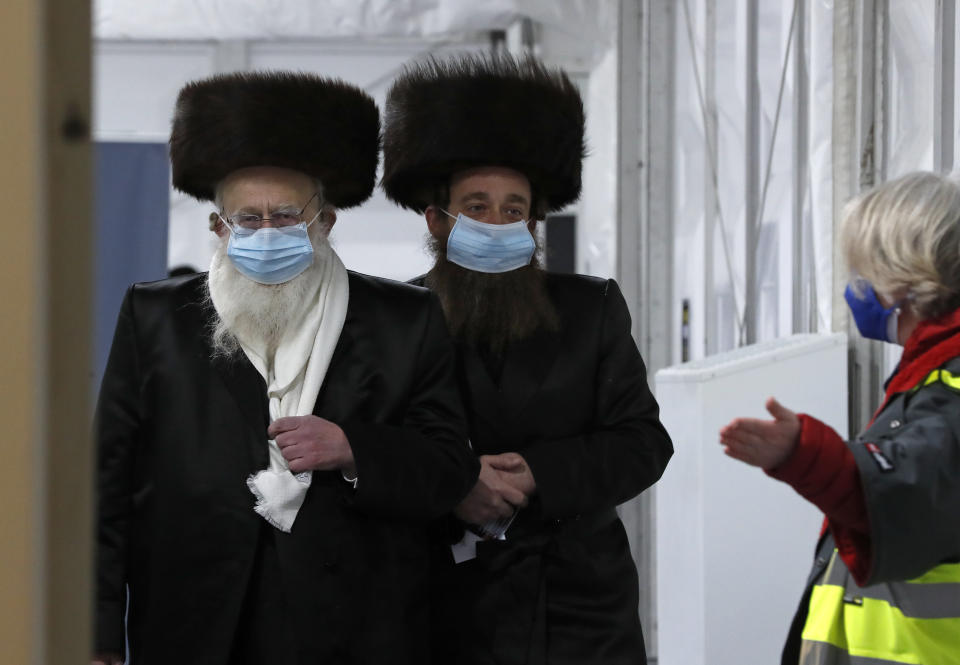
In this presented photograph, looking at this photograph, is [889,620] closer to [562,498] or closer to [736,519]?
[562,498]

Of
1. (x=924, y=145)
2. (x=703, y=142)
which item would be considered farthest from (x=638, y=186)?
(x=924, y=145)

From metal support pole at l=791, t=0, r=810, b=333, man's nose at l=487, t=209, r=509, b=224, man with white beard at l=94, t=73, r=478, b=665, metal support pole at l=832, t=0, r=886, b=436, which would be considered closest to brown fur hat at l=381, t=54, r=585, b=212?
man's nose at l=487, t=209, r=509, b=224

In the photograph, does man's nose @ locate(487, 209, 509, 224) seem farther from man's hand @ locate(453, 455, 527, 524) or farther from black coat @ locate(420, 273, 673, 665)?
man's hand @ locate(453, 455, 527, 524)

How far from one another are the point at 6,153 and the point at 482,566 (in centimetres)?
191

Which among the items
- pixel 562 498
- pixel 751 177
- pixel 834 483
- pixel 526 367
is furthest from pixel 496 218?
pixel 751 177

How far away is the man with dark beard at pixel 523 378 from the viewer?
238cm

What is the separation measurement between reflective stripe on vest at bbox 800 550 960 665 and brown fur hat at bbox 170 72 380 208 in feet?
3.95

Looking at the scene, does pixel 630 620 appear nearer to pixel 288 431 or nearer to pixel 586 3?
pixel 288 431

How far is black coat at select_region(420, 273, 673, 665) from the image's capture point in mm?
2379

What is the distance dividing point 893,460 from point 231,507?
108 centimetres

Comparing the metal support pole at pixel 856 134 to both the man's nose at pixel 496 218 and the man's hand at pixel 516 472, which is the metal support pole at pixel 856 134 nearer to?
the man's nose at pixel 496 218

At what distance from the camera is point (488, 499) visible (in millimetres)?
2311

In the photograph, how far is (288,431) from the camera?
204 centimetres

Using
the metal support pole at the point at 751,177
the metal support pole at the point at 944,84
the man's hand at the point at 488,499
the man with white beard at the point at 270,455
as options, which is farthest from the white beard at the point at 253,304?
the metal support pole at the point at 751,177
